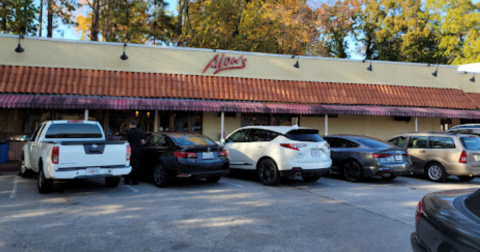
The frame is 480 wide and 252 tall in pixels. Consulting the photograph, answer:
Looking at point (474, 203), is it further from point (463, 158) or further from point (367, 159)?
point (463, 158)

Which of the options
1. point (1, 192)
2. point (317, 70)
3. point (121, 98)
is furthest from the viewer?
point (317, 70)

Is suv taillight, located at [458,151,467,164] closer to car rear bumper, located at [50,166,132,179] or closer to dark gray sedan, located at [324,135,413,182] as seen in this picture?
dark gray sedan, located at [324,135,413,182]

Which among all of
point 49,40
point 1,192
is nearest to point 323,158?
point 1,192

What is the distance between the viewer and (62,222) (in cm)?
563

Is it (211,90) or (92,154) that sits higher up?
(211,90)

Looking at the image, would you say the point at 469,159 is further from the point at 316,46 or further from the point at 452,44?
the point at 452,44

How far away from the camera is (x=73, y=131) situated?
358 inches

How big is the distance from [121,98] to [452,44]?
1514 inches

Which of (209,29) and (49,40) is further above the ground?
(209,29)

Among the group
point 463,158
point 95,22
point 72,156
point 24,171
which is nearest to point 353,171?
point 463,158

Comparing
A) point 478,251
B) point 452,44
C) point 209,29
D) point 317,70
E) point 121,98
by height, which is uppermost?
point 452,44

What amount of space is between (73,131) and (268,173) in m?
5.34

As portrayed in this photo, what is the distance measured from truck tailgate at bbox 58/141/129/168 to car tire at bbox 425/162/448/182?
9.36 metres

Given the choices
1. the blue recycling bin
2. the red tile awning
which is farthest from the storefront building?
the blue recycling bin
